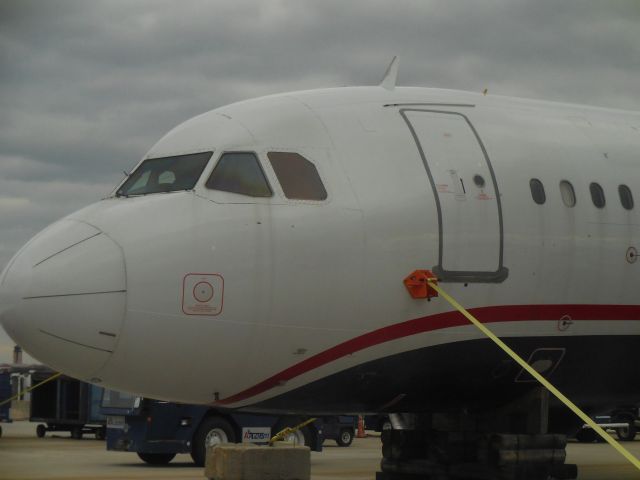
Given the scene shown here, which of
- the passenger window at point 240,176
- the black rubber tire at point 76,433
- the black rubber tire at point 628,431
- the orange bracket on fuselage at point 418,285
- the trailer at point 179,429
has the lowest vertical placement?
the black rubber tire at point 76,433

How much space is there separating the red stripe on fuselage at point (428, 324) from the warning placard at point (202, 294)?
1.18 m

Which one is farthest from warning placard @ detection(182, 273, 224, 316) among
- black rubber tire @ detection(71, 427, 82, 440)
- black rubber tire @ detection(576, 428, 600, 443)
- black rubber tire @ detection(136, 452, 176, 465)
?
black rubber tire @ detection(576, 428, 600, 443)

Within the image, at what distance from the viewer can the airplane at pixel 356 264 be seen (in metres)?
12.3

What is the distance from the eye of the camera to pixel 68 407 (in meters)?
37.9

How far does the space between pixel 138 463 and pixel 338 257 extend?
15862mm

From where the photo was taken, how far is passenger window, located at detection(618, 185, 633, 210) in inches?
603

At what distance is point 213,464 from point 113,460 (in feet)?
45.1

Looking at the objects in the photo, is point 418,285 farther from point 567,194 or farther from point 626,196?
point 626,196

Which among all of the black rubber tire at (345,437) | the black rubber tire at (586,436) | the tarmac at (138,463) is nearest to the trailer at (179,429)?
the tarmac at (138,463)

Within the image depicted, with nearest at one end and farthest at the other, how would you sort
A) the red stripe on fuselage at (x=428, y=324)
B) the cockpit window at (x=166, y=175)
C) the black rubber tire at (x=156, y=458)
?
the red stripe on fuselage at (x=428, y=324)
the cockpit window at (x=166, y=175)
the black rubber tire at (x=156, y=458)

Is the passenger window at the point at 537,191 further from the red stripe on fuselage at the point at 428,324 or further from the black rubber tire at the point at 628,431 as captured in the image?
the black rubber tire at the point at 628,431

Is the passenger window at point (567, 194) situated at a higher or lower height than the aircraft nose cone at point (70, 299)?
higher

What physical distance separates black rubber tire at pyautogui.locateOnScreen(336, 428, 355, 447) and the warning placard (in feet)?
77.9

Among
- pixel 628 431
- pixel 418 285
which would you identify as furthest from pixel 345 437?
pixel 418 285
